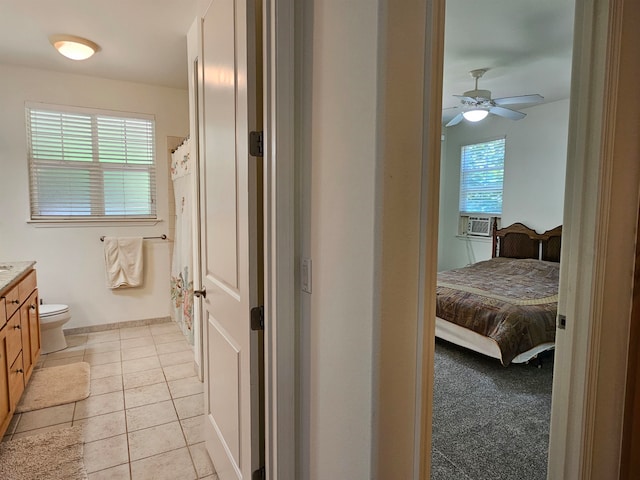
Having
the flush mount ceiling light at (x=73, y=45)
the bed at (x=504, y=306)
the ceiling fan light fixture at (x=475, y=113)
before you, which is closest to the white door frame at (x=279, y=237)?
the bed at (x=504, y=306)

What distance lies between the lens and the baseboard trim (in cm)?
385

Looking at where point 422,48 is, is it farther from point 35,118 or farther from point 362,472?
point 35,118

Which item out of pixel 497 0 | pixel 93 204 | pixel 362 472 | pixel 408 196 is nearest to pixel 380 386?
pixel 362 472

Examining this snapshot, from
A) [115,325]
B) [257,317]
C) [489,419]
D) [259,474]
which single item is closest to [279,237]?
[257,317]

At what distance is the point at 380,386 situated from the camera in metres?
0.88

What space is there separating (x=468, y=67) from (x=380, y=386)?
340 cm

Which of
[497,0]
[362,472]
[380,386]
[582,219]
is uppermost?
[497,0]

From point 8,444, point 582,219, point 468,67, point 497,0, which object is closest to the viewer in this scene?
point 582,219

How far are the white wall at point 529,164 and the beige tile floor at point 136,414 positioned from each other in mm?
4292

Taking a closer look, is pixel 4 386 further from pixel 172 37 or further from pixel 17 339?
pixel 172 37

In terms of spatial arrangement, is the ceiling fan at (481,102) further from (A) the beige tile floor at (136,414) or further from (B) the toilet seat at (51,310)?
(B) the toilet seat at (51,310)

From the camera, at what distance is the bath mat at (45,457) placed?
1.84 meters

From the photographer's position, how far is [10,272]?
252cm

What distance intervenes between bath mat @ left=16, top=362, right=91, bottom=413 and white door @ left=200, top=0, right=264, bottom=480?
1.26 m
